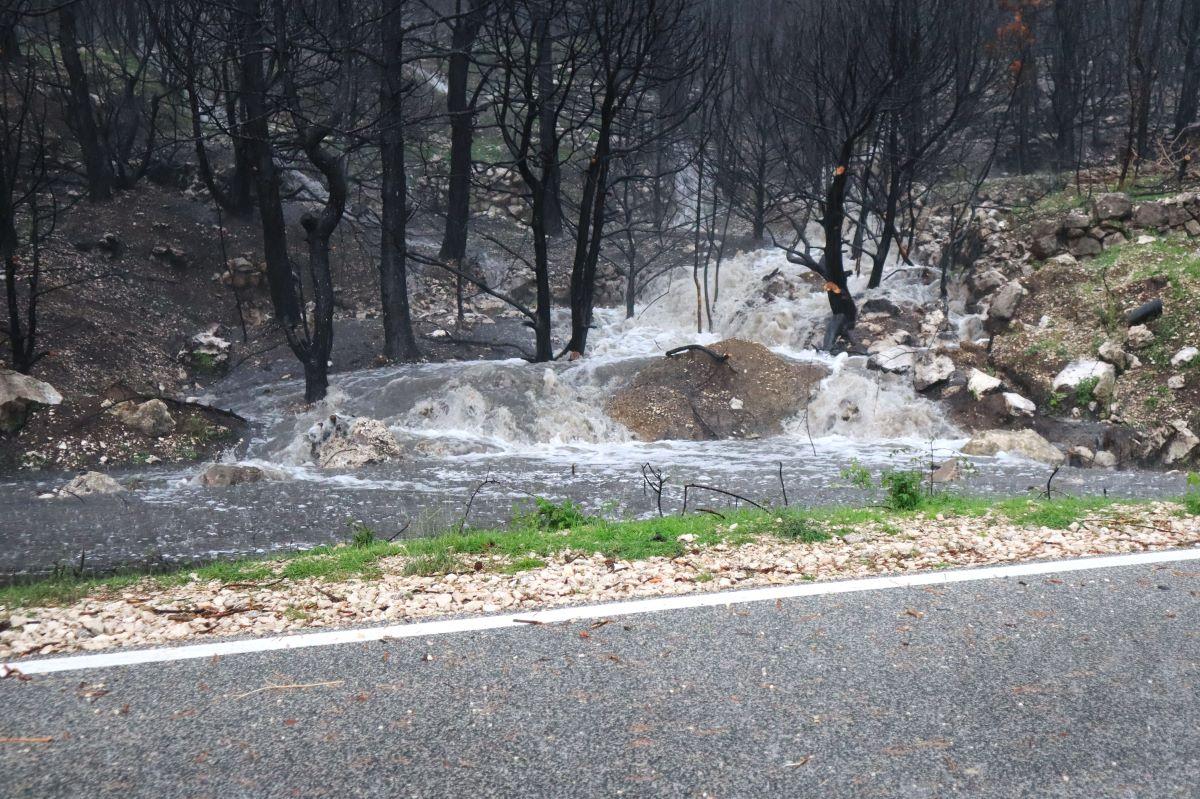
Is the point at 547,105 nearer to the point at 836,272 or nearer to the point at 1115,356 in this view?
the point at 836,272

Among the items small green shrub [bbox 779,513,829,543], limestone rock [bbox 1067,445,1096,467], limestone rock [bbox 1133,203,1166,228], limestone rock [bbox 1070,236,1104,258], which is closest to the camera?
small green shrub [bbox 779,513,829,543]

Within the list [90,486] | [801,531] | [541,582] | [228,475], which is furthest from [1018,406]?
[90,486]

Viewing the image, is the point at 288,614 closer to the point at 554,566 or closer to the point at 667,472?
the point at 554,566

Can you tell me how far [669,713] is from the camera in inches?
112

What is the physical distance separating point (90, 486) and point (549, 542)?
6.07 m

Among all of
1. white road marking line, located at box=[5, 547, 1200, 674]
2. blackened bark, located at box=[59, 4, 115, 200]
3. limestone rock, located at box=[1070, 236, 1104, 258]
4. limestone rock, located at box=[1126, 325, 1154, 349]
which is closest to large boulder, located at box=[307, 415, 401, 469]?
white road marking line, located at box=[5, 547, 1200, 674]

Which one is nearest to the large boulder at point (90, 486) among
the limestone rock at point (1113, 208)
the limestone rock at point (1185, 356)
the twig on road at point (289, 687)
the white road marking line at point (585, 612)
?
the white road marking line at point (585, 612)

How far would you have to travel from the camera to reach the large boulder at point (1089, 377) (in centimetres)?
1137

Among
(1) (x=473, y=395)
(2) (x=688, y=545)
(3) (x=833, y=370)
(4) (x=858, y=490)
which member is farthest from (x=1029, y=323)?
(2) (x=688, y=545)

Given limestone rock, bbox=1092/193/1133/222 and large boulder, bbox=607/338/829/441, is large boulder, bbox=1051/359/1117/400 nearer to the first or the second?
large boulder, bbox=607/338/829/441

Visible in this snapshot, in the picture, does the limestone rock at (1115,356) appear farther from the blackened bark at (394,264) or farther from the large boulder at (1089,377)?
the blackened bark at (394,264)

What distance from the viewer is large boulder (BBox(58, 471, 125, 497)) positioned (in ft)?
28.0

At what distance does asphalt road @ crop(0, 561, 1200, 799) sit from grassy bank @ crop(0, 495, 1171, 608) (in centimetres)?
128

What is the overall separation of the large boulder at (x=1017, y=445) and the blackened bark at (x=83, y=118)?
1668 centimetres
